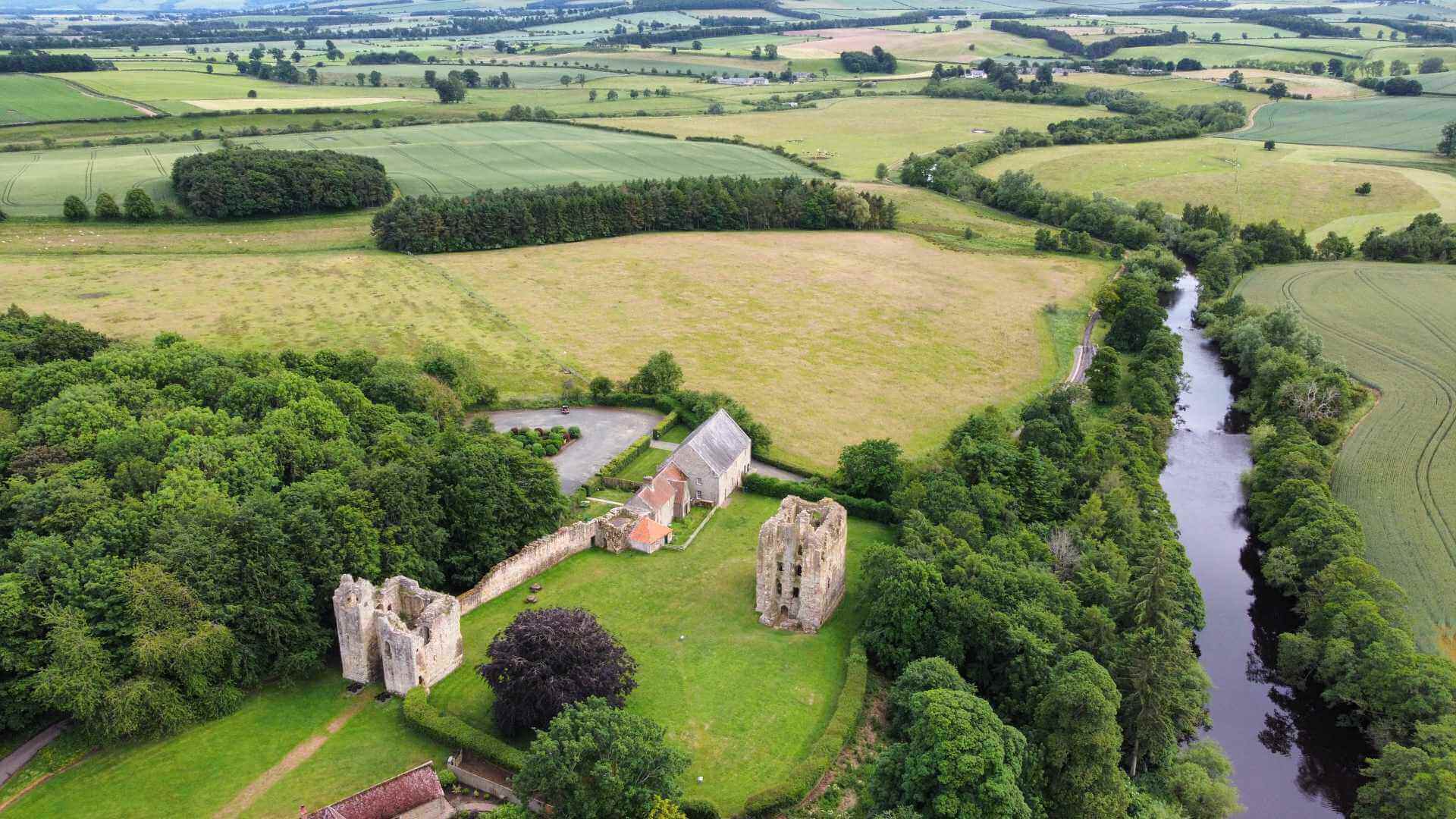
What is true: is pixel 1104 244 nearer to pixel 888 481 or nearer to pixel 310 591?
pixel 888 481

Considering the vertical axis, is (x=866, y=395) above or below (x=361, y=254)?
below

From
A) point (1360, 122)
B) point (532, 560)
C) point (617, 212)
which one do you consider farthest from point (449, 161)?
point (1360, 122)

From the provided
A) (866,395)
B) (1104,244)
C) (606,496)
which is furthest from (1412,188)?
(606,496)

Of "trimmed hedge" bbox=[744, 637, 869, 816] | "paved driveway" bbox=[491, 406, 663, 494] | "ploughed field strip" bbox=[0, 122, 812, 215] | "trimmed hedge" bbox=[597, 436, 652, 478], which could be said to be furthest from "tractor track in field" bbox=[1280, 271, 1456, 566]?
"ploughed field strip" bbox=[0, 122, 812, 215]

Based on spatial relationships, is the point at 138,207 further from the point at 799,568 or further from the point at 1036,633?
the point at 1036,633

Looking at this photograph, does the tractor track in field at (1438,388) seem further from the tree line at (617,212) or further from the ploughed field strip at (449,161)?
the ploughed field strip at (449,161)
